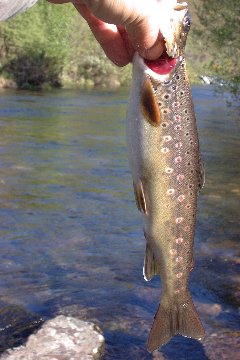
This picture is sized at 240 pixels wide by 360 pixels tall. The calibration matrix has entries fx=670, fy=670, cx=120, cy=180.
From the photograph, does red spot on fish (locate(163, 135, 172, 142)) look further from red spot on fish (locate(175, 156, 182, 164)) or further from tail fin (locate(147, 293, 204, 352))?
tail fin (locate(147, 293, 204, 352))

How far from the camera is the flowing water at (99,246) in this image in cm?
565

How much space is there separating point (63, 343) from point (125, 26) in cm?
310

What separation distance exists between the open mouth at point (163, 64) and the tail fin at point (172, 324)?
4.27 ft

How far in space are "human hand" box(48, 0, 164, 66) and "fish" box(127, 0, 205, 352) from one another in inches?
2.1

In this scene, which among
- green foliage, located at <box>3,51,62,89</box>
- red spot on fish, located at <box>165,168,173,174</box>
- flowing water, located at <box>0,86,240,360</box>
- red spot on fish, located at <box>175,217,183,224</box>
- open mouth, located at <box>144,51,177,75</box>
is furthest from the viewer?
green foliage, located at <box>3,51,62,89</box>

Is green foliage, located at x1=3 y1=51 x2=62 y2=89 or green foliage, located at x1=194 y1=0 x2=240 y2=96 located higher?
green foliage, located at x1=194 y1=0 x2=240 y2=96

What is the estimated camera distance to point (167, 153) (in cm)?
284

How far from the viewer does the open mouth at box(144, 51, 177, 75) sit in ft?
8.40

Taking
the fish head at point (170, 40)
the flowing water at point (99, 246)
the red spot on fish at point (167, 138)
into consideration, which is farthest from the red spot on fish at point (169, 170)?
the flowing water at point (99, 246)

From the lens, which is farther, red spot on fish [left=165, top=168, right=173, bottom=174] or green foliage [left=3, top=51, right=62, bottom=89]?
green foliage [left=3, top=51, right=62, bottom=89]

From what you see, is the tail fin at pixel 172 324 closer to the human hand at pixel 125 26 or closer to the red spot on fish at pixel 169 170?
the red spot on fish at pixel 169 170

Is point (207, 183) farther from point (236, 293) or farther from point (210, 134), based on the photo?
point (210, 134)

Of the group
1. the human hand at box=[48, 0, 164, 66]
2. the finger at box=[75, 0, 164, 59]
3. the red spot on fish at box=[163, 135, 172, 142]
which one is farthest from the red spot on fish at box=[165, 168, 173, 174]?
the finger at box=[75, 0, 164, 59]

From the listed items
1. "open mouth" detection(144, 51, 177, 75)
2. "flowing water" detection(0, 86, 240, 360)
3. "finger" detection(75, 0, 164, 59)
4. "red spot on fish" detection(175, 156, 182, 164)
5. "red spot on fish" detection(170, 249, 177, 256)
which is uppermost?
"finger" detection(75, 0, 164, 59)
